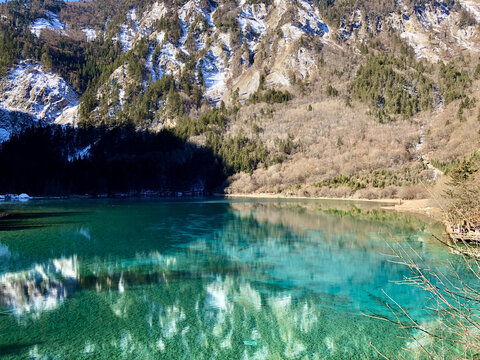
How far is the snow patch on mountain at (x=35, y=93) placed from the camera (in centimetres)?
14150

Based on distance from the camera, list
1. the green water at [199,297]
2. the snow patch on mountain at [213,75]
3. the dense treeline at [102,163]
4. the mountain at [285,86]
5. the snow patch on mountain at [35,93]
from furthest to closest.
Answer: the snow patch on mountain at [213,75]
the snow patch on mountain at [35,93]
the mountain at [285,86]
the dense treeline at [102,163]
the green water at [199,297]

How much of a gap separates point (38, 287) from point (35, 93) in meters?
158

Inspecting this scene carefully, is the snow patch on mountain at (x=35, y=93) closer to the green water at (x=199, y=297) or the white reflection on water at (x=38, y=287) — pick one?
the green water at (x=199, y=297)

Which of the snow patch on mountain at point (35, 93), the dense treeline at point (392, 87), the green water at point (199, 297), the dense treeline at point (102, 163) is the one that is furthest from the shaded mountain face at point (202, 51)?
the green water at point (199, 297)

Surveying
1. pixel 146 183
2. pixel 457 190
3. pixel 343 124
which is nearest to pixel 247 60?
pixel 343 124

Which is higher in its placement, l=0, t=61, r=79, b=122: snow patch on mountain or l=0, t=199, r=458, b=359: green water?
l=0, t=61, r=79, b=122: snow patch on mountain

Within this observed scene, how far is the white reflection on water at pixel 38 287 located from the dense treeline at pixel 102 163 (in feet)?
267

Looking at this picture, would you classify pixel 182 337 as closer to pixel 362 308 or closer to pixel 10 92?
pixel 362 308

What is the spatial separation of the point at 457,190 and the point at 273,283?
17.3m

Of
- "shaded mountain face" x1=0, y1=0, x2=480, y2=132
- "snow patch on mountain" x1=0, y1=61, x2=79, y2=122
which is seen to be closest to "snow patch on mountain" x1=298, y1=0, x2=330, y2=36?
"shaded mountain face" x1=0, y1=0, x2=480, y2=132

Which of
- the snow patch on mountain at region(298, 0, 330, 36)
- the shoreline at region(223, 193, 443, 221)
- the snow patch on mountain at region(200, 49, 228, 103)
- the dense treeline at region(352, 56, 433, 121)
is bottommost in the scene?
the shoreline at region(223, 193, 443, 221)

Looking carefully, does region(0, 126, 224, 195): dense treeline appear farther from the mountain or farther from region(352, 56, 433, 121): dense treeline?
region(352, 56, 433, 121): dense treeline

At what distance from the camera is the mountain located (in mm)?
97250

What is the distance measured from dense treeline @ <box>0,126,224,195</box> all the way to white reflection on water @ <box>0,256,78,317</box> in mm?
81362
